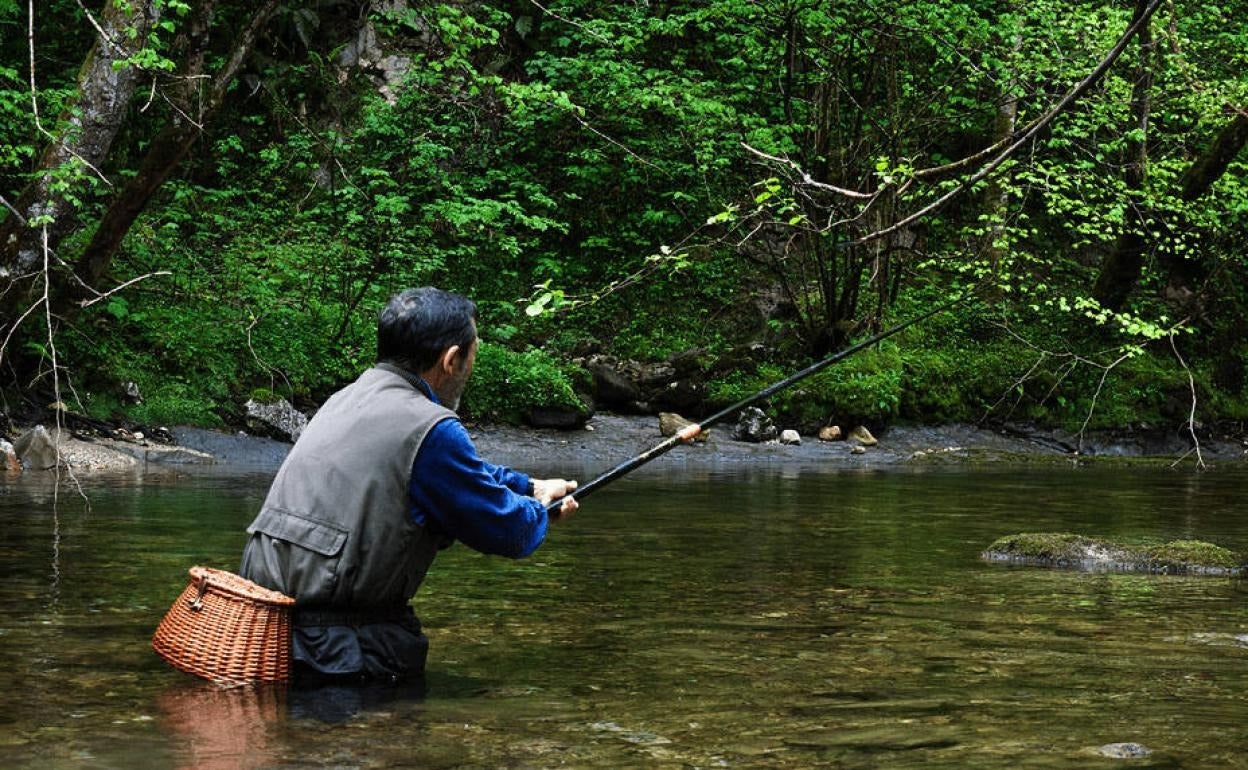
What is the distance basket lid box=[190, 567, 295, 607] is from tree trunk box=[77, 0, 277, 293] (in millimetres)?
8345

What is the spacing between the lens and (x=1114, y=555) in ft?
26.5

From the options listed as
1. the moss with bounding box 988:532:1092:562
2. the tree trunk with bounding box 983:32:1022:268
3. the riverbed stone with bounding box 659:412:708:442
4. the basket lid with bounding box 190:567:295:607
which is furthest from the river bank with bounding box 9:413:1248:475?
the basket lid with bounding box 190:567:295:607

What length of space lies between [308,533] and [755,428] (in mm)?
13242

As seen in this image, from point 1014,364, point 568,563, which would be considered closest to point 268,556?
point 568,563

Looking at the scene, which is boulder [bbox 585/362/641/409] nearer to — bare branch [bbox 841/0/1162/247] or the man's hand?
the man's hand

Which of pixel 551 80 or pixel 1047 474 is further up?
pixel 551 80

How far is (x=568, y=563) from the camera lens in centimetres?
793

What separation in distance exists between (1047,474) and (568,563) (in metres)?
8.64

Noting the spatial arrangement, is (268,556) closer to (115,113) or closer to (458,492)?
(458,492)

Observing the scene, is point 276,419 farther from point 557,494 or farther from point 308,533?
point 308,533

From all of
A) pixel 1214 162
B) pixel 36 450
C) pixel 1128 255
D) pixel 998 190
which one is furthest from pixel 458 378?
pixel 998 190

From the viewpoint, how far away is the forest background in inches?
630

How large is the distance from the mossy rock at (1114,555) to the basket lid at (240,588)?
4890 mm

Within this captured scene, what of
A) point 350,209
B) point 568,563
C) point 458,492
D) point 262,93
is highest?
point 262,93
